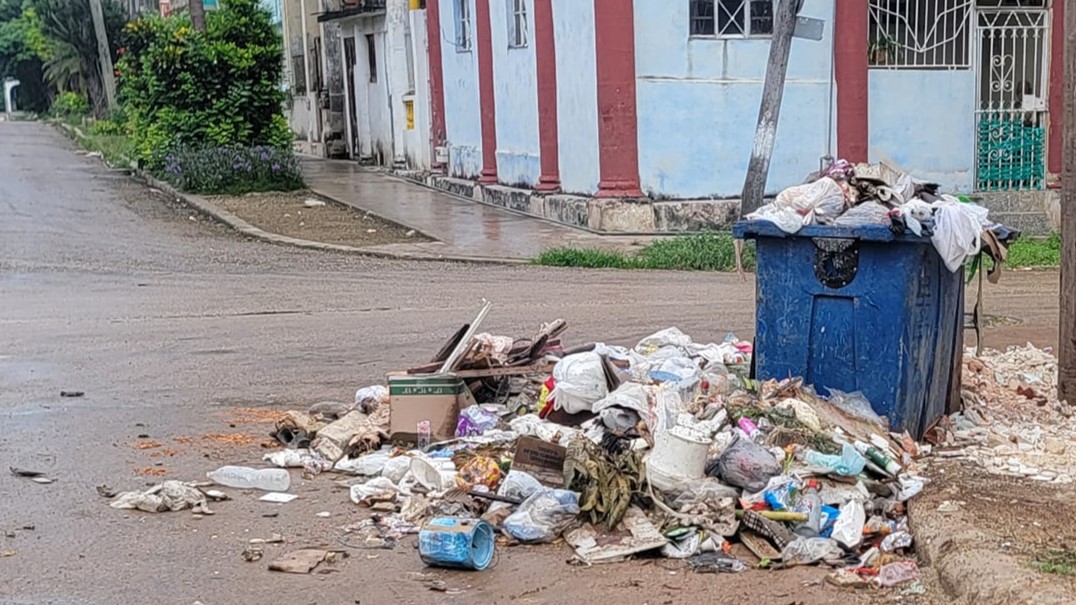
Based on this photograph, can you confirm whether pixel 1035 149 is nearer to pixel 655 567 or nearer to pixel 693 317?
pixel 693 317

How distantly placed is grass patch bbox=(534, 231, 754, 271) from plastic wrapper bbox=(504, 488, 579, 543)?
842 cm

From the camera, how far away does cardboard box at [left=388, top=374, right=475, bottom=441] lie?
275 inches

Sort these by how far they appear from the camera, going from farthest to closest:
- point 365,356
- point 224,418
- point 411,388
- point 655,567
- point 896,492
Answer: point 365,356, point 224,418, point 411,388, point 896,492, point 655,567

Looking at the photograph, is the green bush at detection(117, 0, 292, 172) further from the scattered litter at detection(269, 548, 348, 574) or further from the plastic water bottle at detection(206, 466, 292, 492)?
the scattered litter at detection(269, 548, 348, 574)

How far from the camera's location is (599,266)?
1430 cm

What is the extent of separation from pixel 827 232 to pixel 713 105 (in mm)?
10833

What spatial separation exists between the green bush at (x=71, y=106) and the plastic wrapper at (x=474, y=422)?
2035 inches

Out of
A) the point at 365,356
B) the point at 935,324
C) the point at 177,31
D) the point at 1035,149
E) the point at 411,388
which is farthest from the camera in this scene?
the point at 177,31

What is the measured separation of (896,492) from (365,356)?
4.80 metres

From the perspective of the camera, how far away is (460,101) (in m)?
23.0

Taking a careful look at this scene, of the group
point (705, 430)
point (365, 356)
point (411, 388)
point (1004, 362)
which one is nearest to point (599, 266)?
point (365, 356)

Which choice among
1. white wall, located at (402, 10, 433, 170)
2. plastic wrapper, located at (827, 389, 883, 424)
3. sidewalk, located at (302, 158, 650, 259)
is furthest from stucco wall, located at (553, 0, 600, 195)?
plastic wrapper, located at (827, 389, 883, 424)

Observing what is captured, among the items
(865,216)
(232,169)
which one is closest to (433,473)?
(865,216)

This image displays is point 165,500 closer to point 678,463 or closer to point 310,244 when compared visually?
point 678,463
